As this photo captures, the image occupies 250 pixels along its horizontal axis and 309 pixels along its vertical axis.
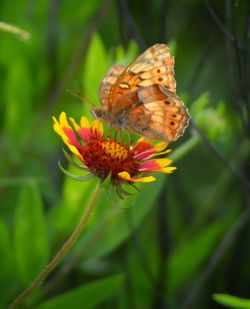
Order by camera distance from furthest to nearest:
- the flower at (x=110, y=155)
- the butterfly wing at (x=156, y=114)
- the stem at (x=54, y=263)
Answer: the butterfly wing at (x=156, y=114), the flower at (x=110, y=155), the stem at (x=54, y=263)

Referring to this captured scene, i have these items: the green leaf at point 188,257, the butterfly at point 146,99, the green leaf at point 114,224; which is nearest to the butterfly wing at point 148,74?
the butterfly at point 146,99

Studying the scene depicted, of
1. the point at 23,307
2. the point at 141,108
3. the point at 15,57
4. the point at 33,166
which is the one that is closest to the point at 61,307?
the point at 23,307

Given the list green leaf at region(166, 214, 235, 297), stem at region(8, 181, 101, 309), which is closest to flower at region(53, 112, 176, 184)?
stem at region(8, 181, 101, 309)

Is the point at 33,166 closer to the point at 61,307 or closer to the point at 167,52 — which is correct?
the point at 61,307

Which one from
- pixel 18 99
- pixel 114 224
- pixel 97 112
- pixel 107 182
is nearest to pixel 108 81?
pixel 97 112

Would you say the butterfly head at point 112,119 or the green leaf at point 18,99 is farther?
the green leaf at point 18,99

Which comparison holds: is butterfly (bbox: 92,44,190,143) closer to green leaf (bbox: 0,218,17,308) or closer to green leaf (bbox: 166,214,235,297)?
green leaf (bbox: 0,218,17,308)

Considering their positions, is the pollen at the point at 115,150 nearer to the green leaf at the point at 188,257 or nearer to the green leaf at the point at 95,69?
the green leaf at the point at 95,69

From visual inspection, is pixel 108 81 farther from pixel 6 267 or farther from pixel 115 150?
pixel 6 267
